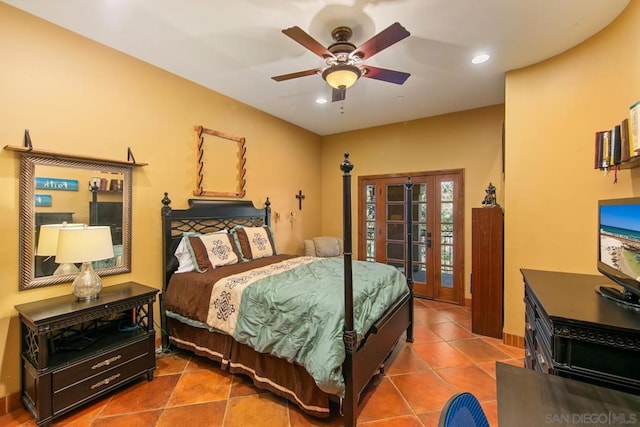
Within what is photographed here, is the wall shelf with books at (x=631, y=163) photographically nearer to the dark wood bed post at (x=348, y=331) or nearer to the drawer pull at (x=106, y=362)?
the dark wood bed post at (x=348, y=331)

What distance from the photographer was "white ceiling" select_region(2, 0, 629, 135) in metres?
2.13

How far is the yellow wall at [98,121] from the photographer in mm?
2154

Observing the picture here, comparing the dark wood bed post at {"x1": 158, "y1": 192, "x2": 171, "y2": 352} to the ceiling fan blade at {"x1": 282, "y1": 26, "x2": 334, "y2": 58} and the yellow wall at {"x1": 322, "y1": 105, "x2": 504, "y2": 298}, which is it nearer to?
the ceiling fan blade at {"x1": 282, "y1": 26, "x2": 334, "y2": 58}

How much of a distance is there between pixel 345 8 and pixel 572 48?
2.22m

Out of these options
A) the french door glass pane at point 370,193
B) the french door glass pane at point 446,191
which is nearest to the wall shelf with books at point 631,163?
the french door glass pane at point 446,191

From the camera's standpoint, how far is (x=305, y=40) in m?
2.02

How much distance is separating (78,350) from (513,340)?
4.06 m

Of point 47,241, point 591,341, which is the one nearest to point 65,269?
point 47,241

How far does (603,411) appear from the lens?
1.00 metres

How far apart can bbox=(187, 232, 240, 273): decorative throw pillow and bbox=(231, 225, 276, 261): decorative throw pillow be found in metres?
0.14

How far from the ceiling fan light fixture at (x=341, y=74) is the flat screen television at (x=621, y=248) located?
1.93 metres

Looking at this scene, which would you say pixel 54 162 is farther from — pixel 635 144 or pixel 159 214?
pixel 635 144

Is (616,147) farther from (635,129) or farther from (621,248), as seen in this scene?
(621,248)

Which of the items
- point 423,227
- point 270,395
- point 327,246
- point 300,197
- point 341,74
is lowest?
point 270,395
